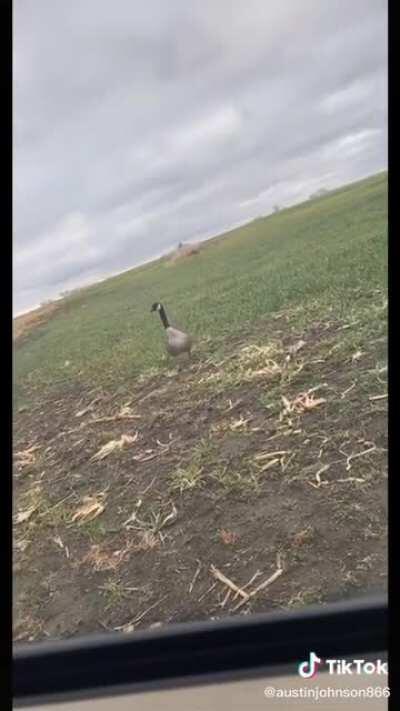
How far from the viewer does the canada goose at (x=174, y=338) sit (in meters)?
1.46

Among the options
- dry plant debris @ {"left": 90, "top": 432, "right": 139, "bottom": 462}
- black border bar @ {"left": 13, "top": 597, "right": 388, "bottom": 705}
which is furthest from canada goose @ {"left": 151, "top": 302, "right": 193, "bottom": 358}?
black border bar @ {"left": 13, "top": 597, "right": 388, "bottom": 705}

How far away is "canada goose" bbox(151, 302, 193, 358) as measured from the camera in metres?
1.46

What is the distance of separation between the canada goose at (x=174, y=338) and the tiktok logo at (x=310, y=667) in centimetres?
63

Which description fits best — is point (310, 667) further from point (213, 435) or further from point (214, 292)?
point (214, 292)

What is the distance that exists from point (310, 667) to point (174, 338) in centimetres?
68

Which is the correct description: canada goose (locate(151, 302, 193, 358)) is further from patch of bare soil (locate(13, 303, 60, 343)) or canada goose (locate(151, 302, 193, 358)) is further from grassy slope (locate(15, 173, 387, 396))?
patch of bare soil (locate(13, 303, 60, 343))

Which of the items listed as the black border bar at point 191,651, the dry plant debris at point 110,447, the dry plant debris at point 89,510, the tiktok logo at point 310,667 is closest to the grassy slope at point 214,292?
the dry plant debris at point 110,447

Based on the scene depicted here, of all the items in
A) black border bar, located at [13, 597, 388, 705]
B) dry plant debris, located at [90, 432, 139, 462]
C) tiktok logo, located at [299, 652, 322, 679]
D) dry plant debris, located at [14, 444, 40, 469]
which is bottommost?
tiktok logo, located at [299, 652, 322, 679]

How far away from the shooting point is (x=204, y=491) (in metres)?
1.45

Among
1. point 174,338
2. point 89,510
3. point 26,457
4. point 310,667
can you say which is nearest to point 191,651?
point 310,667

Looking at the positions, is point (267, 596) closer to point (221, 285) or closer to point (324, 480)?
point (324, 480)

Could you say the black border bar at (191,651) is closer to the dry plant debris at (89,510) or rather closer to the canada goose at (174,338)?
the dry plant debris at (89,510)

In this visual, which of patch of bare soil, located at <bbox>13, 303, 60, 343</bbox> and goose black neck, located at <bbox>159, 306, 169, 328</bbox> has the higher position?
patch of bare soil, located at <bbox>13, 303, 60, 343</bbox>

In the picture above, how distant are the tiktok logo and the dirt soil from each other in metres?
0.10
